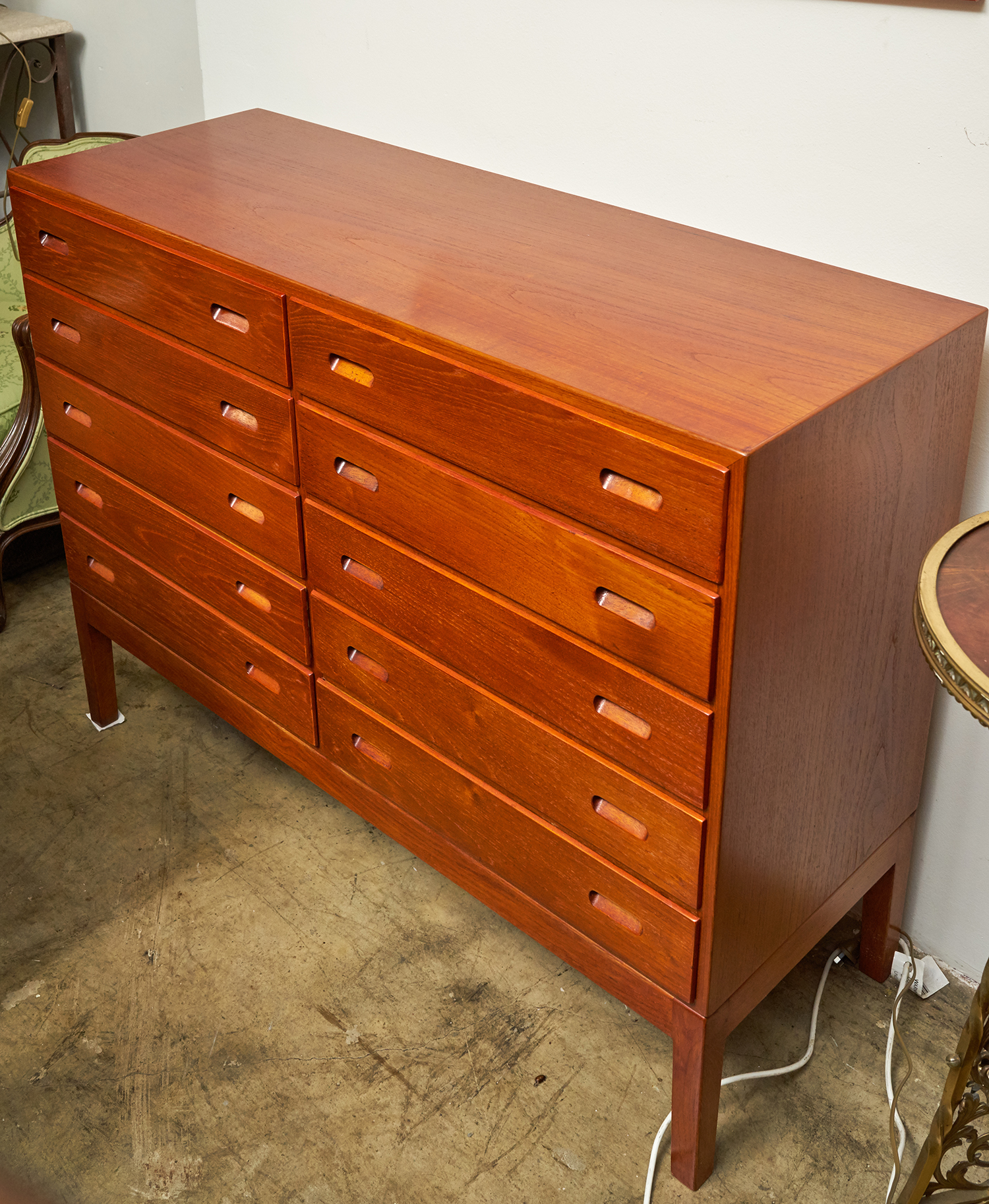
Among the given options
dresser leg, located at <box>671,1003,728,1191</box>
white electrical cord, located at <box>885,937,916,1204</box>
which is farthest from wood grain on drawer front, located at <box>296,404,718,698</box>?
white electrical cord, located at <box>885,937,916,1204</box>

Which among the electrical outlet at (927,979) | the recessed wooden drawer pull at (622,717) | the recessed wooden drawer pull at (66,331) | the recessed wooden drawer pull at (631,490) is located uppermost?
the recessed wooden drawer pull at (631,490)

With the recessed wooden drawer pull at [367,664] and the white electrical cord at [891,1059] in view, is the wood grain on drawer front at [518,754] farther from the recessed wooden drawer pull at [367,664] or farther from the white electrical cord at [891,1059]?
the white electrical cord at [891,1059]

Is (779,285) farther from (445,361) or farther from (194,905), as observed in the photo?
(194,905)

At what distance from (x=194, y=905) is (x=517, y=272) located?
123cm

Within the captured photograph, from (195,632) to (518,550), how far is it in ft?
2.90

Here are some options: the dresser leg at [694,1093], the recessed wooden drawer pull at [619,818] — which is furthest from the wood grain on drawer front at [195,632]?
the dresser leg at [694,1093]

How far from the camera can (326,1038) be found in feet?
6.19

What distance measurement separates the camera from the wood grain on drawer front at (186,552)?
1.89m

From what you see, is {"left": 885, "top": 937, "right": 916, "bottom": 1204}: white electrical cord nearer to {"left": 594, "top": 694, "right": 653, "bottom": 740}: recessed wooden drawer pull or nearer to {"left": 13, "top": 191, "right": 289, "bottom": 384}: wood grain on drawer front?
{"left": 594, "top": 694, "right": 653, "bottom": 740}: recessed wooden drawer pull

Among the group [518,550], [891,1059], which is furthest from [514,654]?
[891,1059]

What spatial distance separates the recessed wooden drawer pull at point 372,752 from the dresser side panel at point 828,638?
0.59 metres

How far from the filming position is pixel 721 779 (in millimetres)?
1350

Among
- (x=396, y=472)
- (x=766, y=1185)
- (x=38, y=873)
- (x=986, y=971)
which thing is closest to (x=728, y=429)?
(x=396, y=472)

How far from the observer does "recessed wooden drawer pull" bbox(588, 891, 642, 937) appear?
5.08ft
